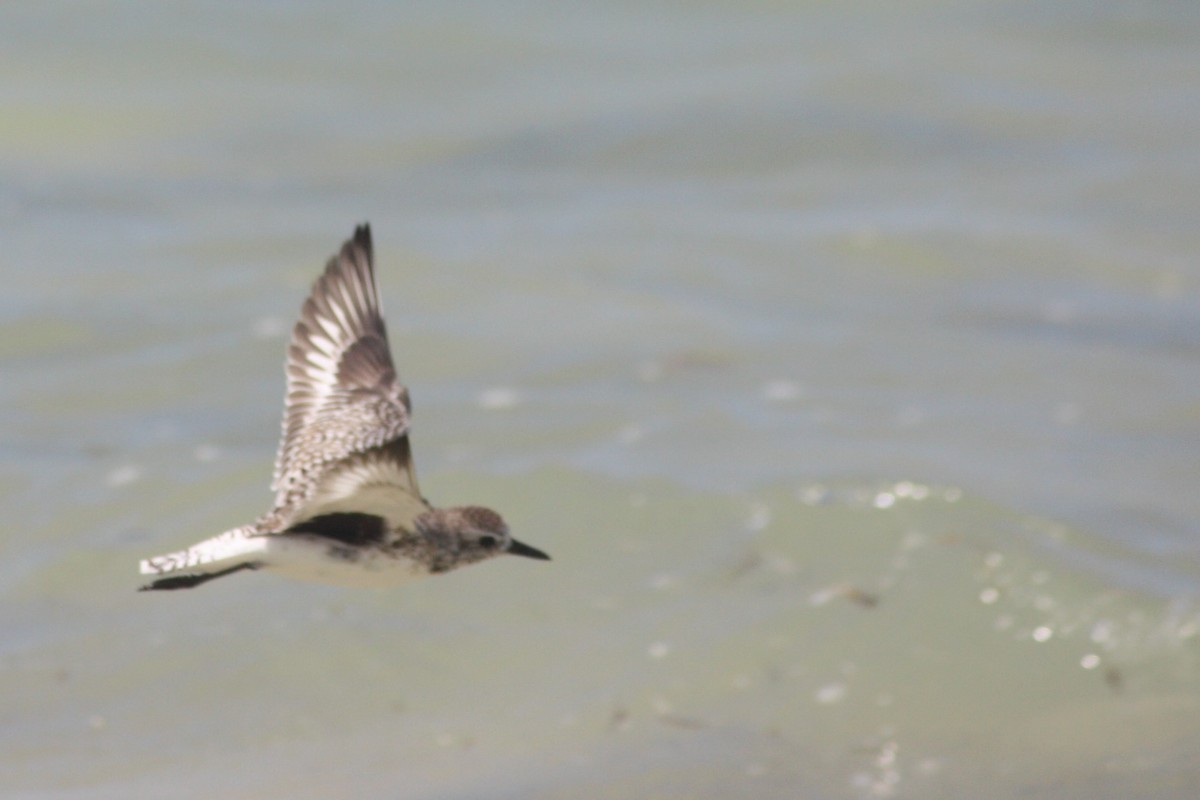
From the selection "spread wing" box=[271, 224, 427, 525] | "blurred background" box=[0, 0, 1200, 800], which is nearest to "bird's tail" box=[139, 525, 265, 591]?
"spread wing" box=[271, 224, 427, 525]

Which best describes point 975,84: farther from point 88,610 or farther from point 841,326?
point 88,610

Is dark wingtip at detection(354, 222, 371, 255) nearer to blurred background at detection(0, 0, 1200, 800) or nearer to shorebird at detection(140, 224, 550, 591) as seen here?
shorebird at detection(140, 224, 550, 591)

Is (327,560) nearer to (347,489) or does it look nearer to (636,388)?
(347,489)

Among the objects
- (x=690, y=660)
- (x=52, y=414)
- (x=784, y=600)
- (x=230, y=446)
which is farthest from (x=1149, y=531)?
(x=52, y=414)

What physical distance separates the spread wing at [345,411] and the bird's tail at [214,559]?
14 centimetres

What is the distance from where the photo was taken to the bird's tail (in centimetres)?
579

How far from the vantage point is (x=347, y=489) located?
571 cm

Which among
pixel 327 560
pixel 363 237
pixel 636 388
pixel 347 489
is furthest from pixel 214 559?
pixel 636 388

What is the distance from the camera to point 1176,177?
1334cm

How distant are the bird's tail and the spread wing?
0.14 m

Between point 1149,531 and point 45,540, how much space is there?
5078 mm

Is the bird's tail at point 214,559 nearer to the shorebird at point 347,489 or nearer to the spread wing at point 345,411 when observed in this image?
the shorebird at point 347,489

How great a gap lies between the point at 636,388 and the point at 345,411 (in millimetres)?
4206

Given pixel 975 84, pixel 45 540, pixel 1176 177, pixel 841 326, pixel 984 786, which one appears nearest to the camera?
pixel 984 786
